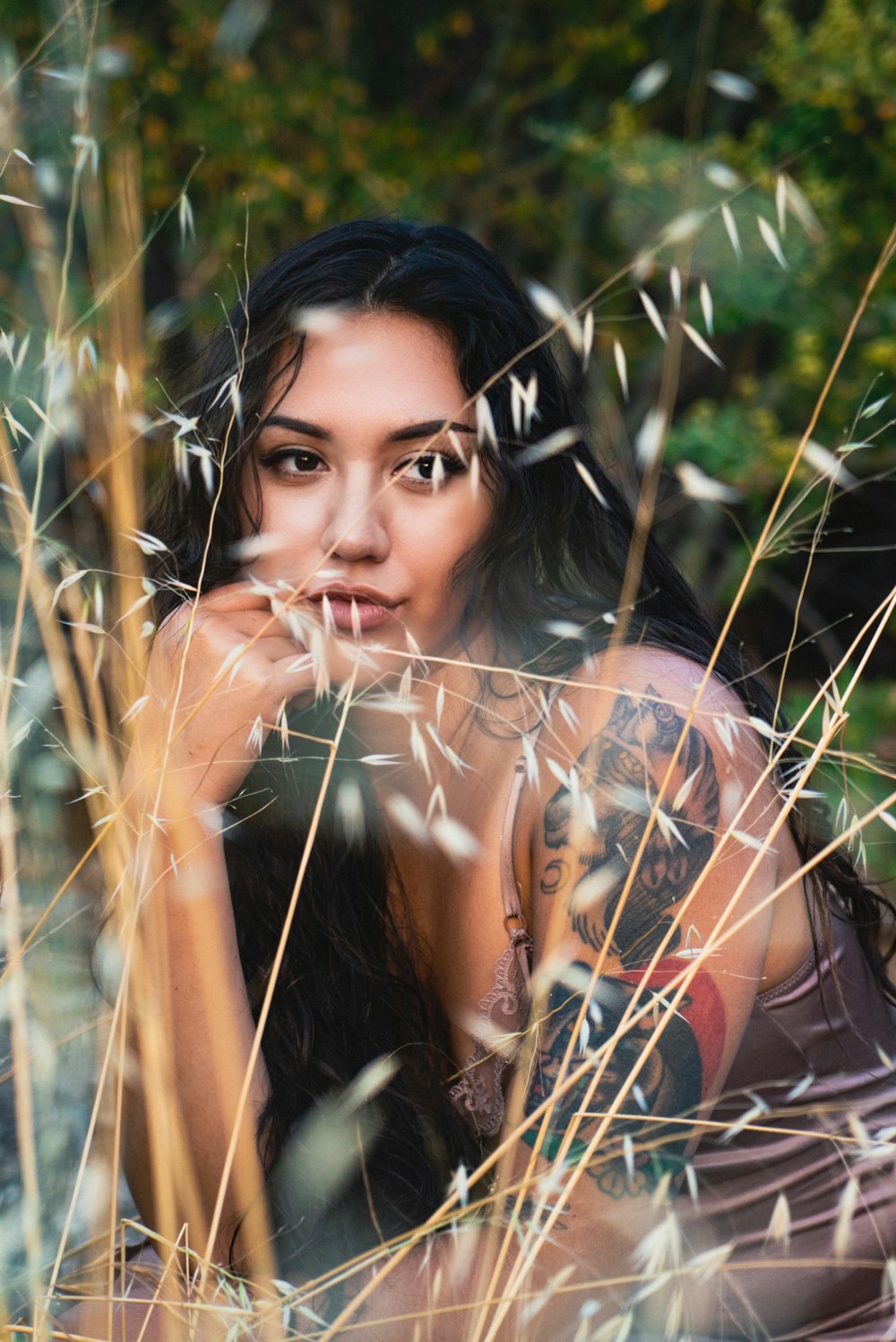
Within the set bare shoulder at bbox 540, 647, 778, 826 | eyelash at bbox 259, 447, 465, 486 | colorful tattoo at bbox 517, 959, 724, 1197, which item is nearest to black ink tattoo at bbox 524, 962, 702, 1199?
colorful tattoo at bbox 517, 959, 724, 1197

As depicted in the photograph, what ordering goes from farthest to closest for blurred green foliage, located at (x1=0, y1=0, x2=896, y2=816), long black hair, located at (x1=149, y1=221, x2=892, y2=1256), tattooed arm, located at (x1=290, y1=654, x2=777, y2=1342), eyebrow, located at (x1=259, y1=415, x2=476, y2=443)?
1. blurred green foliage, located at (x1=0, y1=0, x2=896, y2=816)
2. long black hair, located at (x1=149, y1=221, x2=892, y2=1256)
3. eyebrow, located at (x1=259, y1=415, x2=476, y2=443)
4. tattooed arm, located at (x1=290, y1=654, x2=777, y2=1342)

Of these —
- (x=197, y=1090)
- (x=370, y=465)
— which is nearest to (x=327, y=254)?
(x=370, y=465)

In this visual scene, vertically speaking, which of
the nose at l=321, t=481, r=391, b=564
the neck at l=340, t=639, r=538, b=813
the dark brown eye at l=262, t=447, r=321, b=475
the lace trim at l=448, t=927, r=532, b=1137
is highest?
the dark brown eye at l=262, t=447, r=321, b=475

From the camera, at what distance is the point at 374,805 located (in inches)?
69.9

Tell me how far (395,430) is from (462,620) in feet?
0.94

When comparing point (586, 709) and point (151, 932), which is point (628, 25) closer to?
point (586, 709)

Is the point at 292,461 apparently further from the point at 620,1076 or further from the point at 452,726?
the point at 620,1076

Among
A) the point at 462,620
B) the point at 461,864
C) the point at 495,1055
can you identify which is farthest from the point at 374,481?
the point at 495,1055

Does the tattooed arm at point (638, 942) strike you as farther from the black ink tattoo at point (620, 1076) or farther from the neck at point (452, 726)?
the neck at point (452, 726)

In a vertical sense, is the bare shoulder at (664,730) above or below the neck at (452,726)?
above

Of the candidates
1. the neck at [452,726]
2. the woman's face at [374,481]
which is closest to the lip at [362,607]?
the woman's face at [374,481]

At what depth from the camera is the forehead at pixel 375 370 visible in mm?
1377

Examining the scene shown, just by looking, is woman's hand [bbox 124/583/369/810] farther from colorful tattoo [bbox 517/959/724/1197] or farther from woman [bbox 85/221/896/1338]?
colorful tattoo [bbox 517/959/724/1197]

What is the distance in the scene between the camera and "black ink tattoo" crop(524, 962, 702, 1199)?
1.12 meters
